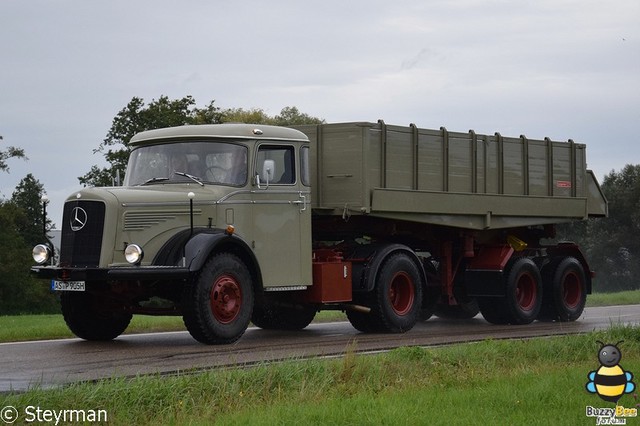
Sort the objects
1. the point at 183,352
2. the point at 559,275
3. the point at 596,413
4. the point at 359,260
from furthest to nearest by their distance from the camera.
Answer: the point at 559,275, the point at 359,260, the point at 183,352, the point at 596,413

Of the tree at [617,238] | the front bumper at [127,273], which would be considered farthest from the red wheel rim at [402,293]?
the tree at [617,238]

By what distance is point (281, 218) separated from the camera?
1662 centimetres

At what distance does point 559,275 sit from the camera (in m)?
21.8

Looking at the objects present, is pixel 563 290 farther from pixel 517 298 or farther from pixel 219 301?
pixel 219 301

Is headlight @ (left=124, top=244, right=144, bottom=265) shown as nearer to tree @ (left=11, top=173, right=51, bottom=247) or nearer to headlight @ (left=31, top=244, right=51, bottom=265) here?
headlight @ (left=31, top=244, right=51, bottom=265)

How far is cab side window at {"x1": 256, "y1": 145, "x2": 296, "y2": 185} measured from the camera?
1645 cm

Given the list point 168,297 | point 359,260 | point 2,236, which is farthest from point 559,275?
point 2,236

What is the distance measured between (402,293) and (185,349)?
4930 millimetres

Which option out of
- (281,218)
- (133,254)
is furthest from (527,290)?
(133,254)

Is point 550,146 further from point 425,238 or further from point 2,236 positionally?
point 2,236

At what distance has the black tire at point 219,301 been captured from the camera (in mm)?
14867

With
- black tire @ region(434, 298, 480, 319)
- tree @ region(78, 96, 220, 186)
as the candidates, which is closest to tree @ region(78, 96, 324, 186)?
tree @ region(78, 96, 220, 186)

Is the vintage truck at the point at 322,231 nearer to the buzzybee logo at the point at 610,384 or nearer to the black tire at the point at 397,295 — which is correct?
the black tire at the point at 397,295

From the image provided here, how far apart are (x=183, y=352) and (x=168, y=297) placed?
1.29 m
